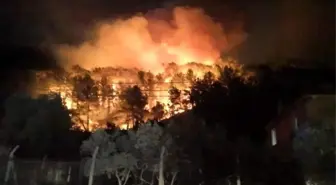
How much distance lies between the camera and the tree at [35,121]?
A: 2833 cm

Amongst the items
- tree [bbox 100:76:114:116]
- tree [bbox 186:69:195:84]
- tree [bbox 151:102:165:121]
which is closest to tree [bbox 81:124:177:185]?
tree [bbox 151:102:165:121]

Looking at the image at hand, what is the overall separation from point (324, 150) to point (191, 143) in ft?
17.1

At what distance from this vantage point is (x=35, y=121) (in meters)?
29.7

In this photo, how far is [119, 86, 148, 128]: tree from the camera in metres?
41.9

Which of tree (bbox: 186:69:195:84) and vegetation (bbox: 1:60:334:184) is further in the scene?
tree (bbox: 186:69:195:84)

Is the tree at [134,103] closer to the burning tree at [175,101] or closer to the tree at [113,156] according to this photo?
the burning tree at [175,101]

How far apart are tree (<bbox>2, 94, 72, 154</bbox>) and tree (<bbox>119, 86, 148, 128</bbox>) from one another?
941 cm

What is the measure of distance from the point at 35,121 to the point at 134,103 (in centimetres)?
1344

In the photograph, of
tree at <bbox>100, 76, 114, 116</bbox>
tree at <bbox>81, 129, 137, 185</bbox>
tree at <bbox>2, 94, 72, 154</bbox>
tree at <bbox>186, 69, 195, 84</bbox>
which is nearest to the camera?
tree at <bbox>81, 129, 137, 185</bbox>

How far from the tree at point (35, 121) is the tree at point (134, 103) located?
941 centimetres

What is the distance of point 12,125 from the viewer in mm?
30250

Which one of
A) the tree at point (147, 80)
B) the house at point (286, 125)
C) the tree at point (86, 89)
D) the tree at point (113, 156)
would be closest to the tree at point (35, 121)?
the tree at point (113, 156)

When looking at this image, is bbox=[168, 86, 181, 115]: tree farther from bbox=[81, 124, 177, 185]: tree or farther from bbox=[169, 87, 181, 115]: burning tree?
bbox=[81, 124, 177, 185]: tree

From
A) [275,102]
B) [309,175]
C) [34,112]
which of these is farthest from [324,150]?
[34,112]
